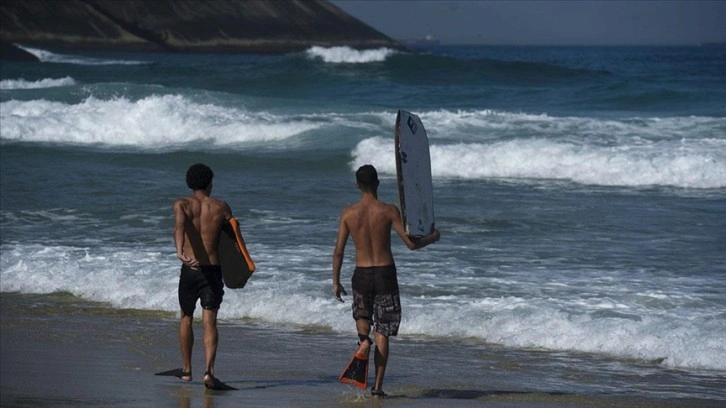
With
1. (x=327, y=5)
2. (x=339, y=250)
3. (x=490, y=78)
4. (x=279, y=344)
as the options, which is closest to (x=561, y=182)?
(x=279, y=344)

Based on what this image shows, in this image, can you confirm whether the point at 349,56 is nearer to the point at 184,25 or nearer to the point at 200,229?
the point at 200,229

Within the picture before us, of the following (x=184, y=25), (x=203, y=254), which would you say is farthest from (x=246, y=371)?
(x=184, y=25)

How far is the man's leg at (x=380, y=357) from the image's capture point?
20.0 ft

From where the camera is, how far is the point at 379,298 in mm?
6074

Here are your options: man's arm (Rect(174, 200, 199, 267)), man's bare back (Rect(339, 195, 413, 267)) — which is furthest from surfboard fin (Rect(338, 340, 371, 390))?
man's arm (Rect(174, 200, 199, 267))

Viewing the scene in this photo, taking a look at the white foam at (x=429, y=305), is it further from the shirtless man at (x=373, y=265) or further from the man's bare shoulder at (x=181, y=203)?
the man's bare shoulder at (x=181, y=203)

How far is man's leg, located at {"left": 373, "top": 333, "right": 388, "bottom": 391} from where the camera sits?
610 centimetres

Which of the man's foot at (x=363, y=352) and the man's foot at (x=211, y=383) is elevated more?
the man's foot at (x=363, y=352)

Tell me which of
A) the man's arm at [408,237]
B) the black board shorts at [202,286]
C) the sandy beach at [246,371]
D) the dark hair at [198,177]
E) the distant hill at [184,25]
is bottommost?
the sandy beach at [246,371]

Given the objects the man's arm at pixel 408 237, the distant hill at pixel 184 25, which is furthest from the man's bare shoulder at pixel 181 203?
the distant hill at pixel 184 25

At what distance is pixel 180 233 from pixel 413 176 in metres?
1.26

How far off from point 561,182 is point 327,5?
297ft

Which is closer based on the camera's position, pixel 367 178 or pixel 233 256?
pixel 367 178

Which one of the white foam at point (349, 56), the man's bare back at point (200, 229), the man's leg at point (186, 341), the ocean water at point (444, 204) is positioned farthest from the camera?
the white foam at point (349, 56)
